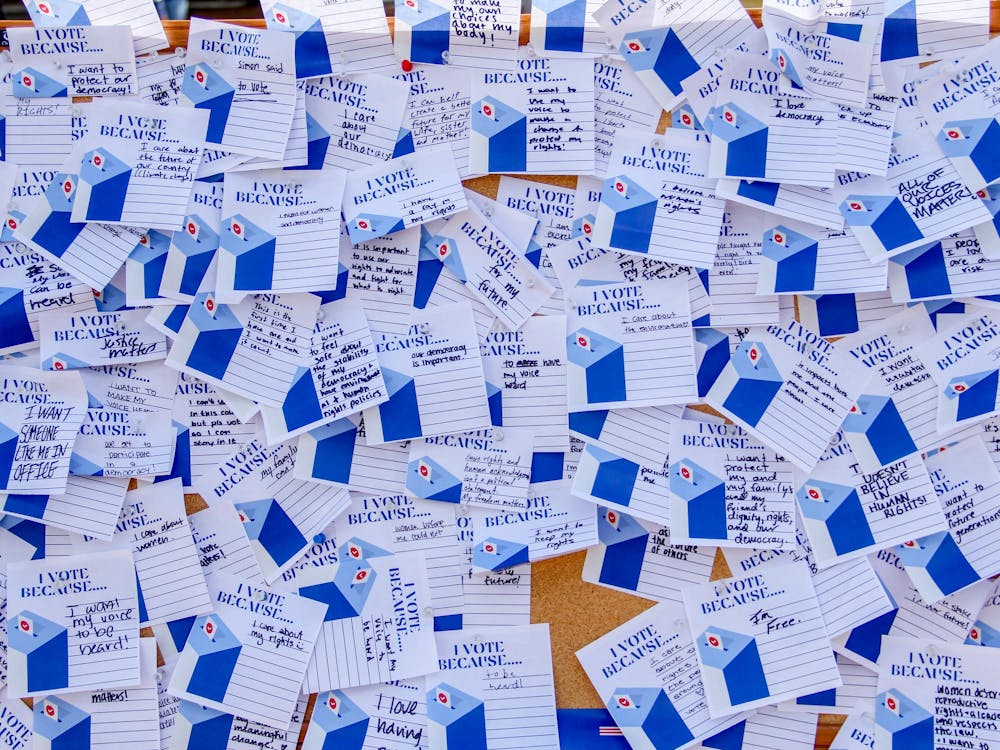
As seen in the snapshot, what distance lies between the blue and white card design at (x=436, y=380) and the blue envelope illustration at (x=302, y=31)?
1.00ft

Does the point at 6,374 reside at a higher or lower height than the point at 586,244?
lower

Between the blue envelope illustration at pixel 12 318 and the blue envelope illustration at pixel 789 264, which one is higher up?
the blue envelope illustration at pixel 789 264

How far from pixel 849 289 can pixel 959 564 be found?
335 millimetres

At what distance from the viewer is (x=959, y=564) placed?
3.21 feet

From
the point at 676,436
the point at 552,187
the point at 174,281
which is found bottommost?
the point at 676,436

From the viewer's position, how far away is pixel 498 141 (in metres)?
0.97

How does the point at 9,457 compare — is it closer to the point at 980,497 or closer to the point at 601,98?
the point at 601,98

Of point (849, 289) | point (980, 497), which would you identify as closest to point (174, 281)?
point (849, 289)

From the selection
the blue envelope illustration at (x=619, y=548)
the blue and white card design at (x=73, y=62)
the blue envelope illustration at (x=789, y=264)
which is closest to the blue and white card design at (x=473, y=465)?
the blue envelope illustration at (x=619, y=548)

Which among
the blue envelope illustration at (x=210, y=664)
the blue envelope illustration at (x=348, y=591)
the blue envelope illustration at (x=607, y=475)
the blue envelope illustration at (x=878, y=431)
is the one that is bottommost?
the blue envelope illustration at (x=210, y=664)

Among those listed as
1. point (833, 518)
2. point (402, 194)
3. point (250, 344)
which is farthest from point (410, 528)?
point (833, 518)

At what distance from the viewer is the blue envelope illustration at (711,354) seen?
3.23ft

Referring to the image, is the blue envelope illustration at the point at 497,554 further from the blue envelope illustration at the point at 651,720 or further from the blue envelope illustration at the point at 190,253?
Result: the blue envelope illustration at the point at 190,253

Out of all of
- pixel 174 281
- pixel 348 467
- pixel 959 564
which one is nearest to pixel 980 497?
pixel 959 564
